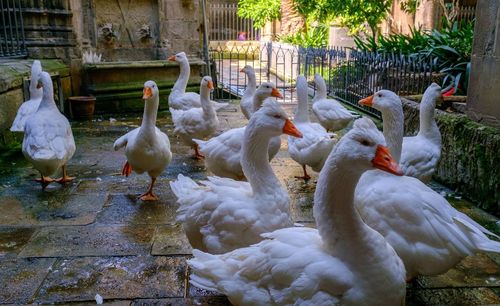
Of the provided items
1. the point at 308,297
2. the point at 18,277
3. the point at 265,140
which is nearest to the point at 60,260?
the point at 18,277

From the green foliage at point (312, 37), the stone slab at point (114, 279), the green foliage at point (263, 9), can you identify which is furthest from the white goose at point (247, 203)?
the green foliage at point (263, 9)

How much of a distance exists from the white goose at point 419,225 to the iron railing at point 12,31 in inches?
295

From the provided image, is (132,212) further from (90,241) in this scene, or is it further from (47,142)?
(47,142)

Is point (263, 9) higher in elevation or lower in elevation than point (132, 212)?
higher

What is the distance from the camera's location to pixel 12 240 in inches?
164

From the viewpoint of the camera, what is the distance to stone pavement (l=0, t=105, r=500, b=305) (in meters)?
3.33

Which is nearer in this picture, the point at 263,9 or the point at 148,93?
the point at 148,93

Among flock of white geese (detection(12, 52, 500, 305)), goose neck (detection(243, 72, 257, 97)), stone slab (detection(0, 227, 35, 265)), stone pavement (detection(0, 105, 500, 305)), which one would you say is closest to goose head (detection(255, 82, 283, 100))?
flock of white geese (detection(12, 52, 500, 305))

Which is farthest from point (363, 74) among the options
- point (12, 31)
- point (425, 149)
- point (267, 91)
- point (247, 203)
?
point (247, 203)

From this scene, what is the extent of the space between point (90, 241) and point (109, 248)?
255mm

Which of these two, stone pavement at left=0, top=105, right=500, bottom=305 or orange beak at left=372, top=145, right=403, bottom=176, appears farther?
stone pavement at left=0, top=105, right=500, bottom=305

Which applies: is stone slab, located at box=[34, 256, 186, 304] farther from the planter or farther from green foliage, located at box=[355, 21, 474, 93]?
the planter

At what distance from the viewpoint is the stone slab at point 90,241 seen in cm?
395

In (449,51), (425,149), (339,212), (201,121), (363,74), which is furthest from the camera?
(363,74)
